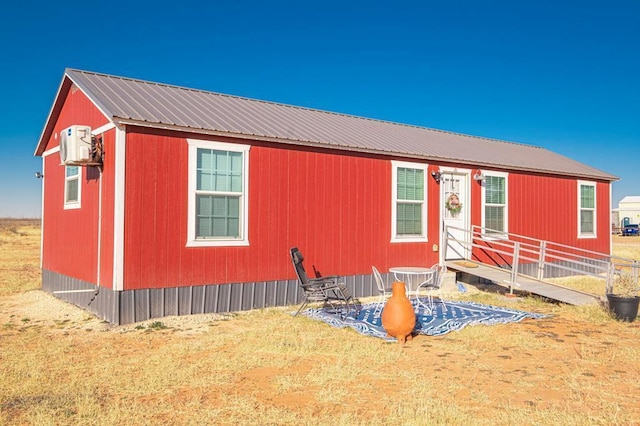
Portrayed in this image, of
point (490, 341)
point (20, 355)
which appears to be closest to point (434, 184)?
point (490, 341)

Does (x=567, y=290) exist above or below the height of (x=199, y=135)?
below

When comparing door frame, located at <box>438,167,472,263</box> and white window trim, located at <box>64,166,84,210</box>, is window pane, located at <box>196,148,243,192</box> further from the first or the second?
door frame, located at <box>438,167,472,263</box>

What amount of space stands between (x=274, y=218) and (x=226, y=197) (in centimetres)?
98

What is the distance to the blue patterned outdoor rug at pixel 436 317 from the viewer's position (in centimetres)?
758

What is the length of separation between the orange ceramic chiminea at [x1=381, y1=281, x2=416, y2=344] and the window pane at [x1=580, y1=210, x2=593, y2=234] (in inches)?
410

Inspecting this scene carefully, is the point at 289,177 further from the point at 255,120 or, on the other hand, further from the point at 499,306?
the point at 499,306

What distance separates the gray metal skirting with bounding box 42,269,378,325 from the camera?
8094 mm

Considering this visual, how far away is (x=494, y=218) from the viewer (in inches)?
516

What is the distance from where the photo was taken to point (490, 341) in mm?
6984

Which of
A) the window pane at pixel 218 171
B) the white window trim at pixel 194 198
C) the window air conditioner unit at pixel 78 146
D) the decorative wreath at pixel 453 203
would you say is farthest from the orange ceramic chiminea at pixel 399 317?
the decorative wreath at pixel 453 203

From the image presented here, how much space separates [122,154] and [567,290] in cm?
808

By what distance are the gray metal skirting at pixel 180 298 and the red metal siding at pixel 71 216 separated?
1.24ft

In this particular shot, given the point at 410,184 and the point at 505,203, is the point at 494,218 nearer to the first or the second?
the point at 505,203

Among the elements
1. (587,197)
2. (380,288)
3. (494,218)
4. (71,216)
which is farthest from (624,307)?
(71,216)
